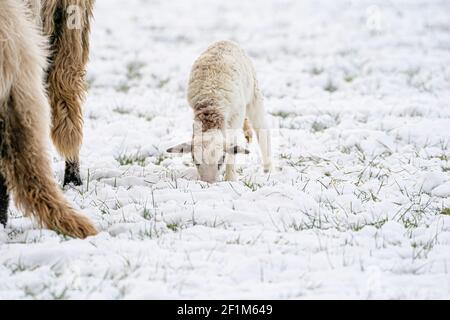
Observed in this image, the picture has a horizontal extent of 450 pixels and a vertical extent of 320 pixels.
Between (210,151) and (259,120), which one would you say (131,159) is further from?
(259,120)

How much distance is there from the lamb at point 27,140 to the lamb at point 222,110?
1864mm

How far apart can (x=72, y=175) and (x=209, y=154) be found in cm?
123

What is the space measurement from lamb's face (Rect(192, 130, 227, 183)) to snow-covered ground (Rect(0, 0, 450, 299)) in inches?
8.2

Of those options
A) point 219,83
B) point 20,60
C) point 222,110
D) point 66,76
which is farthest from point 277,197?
point 20,60

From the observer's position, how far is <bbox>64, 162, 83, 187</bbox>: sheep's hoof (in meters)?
6.03

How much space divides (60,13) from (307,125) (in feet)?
13.0

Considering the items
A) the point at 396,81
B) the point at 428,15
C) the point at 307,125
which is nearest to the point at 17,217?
the point at 307,125

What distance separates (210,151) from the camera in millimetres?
6102

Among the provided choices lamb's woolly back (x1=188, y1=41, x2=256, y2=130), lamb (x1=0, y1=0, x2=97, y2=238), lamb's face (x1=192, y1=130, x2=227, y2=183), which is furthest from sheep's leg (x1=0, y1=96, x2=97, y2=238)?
lamb's woolly back (x1=188, y1=41, x2=256, y2=130)

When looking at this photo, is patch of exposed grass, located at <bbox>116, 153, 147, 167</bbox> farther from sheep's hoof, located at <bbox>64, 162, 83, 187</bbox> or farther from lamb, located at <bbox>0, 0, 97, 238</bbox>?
lamb, located at <bbox>0, 0, 97, 238</bbox>

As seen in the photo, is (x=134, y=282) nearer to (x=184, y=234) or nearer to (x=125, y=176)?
(x=184, y=234)

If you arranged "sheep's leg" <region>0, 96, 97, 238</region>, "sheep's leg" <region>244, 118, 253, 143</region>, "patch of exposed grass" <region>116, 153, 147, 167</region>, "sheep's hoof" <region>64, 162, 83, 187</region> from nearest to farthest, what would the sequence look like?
"sheep's leg" <region>0, 96, 97, 238</region> < "sheep's hoof" <region>64, 162, 83, 187</region> < "patch of exposed grass" <region>116, 153, 147, 167</region> < "sheep's leg" <region>244, 118, 253, 143</region>

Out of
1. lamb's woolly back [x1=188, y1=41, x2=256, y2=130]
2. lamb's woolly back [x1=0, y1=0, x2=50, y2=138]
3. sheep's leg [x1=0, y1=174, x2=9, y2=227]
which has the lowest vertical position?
sheep's leg [x1=0, y1=174, x2=9, y2=227]

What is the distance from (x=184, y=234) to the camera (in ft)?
14.8
